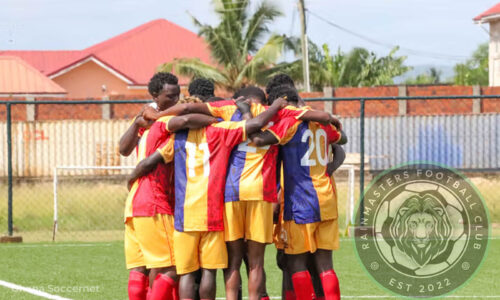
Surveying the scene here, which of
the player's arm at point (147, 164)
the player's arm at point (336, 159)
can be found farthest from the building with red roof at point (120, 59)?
the player's arm at point (147, 164)

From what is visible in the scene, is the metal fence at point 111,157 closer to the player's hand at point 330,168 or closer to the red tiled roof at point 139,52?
the player's hand at point 330,168

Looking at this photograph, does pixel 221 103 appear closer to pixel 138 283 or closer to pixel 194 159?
pixel 194 159

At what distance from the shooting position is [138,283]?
7.33 m

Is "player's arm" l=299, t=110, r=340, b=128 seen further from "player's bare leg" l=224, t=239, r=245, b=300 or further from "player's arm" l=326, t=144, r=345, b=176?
"player's bare leg" l=224, t=239, r=245, b=300

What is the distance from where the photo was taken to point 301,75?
43.4 meters

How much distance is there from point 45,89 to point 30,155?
23355 mm

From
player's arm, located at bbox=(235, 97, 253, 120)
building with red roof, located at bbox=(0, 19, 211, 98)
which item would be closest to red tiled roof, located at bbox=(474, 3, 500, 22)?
building with red roof, located at bbox=(0, 19, 211, 98)

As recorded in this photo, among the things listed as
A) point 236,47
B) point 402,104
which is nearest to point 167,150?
point 402,104

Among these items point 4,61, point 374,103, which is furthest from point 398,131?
point 4,61

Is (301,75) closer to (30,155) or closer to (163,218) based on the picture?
(30,155)

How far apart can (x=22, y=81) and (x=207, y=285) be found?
44.1 metres

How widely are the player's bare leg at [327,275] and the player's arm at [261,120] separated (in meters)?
1.21

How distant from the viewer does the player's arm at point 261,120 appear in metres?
6.97

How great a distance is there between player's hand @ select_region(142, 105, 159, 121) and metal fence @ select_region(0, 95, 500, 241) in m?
10.0
